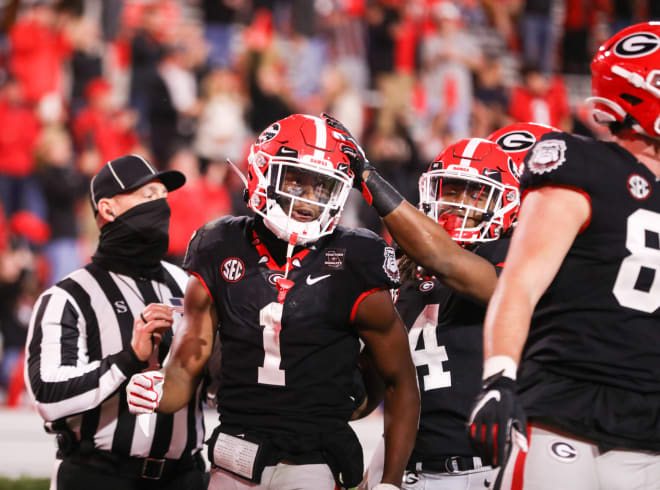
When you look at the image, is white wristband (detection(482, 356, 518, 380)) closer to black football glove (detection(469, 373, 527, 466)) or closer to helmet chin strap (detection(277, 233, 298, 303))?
black football glove (detection(469, 373, 527, 466))

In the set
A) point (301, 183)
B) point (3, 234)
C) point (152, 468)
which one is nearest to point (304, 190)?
point (301, 183)

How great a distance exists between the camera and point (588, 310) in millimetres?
2234

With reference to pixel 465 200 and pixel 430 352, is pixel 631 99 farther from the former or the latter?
pixel 430 352

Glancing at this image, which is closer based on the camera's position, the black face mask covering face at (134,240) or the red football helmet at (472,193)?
the red football helmet at (472,193)

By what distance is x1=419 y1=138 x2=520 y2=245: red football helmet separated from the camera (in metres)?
3.10

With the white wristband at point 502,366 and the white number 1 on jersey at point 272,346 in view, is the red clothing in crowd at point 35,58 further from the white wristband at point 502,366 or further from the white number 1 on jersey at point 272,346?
the white wristband at point 502,366

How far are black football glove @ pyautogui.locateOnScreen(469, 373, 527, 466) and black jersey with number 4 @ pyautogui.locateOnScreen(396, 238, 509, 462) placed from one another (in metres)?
0.91

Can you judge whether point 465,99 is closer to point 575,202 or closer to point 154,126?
point 154,126

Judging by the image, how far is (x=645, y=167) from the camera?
2.28 metres

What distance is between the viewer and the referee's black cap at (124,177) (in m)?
3.55

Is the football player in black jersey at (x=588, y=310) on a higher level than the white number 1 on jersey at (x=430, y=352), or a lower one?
higher

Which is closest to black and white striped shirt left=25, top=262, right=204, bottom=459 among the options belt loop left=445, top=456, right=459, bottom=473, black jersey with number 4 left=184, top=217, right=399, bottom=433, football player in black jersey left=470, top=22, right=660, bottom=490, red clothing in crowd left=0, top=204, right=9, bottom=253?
black jersey with number 4 left=184, top=217, right=399, bottom=433

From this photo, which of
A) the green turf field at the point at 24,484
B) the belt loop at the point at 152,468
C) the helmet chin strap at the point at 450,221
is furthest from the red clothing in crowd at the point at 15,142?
the helmet chin strap at the point at 450,221

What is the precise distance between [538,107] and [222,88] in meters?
3.88
